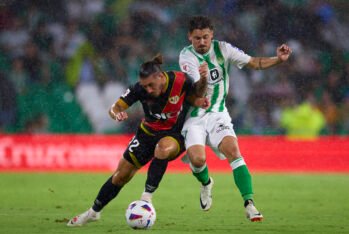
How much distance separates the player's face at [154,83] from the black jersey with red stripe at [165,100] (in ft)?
0.56

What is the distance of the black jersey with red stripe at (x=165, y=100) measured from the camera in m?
8.91

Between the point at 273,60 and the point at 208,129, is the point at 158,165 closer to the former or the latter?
the point at 208,129

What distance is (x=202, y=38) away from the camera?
9.53 m

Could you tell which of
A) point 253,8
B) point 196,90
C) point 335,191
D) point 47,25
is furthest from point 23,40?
point 196,90

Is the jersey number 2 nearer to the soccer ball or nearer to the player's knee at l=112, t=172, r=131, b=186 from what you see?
the player's knee at l=112, t=172, r=131, b=186

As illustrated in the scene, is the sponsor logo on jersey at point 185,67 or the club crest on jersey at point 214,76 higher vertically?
the sponsor logo on jersey at point 185,67

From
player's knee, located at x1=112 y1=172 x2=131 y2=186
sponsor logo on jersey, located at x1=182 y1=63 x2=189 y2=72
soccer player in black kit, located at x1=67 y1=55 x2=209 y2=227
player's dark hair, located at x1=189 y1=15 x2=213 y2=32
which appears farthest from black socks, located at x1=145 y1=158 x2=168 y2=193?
player's dark hair, located at x1=189 y1=15 x2=213 y2=32

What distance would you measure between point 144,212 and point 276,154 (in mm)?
9170

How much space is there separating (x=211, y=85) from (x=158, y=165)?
1.37 m

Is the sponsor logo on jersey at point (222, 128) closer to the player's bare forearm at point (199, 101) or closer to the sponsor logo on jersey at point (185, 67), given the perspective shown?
the player's bare forearm at point (199, 101)

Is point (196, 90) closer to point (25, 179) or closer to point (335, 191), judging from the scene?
point (335, 191)

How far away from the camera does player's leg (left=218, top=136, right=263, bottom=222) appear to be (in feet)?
28.6

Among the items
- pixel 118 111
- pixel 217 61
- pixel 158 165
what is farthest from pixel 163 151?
pixel 217 61

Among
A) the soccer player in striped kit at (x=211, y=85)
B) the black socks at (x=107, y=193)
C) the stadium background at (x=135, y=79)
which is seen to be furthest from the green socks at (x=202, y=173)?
the stadium background at (x=135, y=79)
